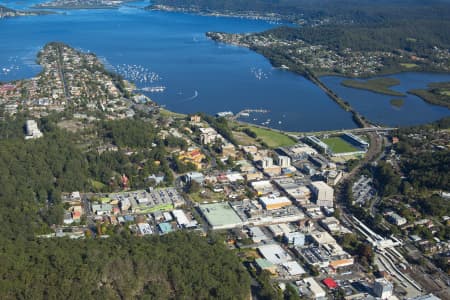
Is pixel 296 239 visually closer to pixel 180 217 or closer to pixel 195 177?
pixel 180 217

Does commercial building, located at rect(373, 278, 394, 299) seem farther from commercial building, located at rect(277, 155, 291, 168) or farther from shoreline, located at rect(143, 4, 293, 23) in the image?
shoreline, located at rect(143, 4, 293, 23)

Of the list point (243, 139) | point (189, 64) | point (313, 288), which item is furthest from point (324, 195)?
point (189, 64)

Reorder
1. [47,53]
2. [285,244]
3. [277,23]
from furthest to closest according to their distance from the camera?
[277,23] → [47,53] → [285,244]

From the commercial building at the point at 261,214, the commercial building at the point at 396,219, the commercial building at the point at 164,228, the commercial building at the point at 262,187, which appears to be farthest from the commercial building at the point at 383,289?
the commercial building at the point at 262,187

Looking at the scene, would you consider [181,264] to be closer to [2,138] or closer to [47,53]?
[2,138]

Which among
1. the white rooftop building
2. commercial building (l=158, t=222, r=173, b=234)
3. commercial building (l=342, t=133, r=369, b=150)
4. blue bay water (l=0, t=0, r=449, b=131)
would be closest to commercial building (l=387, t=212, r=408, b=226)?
commercial building (l=342, t=133, r=369, b=150)

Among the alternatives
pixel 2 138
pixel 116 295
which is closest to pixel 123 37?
pixel 2 138
